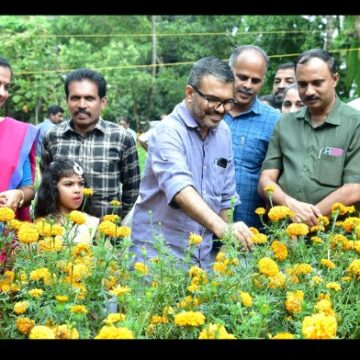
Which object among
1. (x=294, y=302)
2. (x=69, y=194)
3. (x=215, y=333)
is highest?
(x=215, y=333)

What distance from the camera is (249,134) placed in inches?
123

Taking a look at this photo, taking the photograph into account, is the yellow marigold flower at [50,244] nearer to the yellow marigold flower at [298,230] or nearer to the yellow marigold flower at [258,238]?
the yellow marigold flower at [258,238]

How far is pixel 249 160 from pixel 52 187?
96 centimetres

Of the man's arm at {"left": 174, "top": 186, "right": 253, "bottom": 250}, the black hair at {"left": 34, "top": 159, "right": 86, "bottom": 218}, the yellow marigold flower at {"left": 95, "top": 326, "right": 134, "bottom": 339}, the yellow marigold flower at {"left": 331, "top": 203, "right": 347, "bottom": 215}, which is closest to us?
the yellow marigold flower at {"left": 95, "top": 326, "right": 134, "bottom": 339}

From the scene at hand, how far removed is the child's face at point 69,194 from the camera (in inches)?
119

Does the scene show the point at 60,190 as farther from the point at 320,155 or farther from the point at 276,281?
the point at 276,281

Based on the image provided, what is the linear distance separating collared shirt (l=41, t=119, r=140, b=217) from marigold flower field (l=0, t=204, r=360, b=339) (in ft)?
4.10

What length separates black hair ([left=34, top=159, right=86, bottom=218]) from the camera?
301 cm

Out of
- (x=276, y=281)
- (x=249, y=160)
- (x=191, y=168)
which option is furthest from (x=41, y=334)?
(x=249, y=160)

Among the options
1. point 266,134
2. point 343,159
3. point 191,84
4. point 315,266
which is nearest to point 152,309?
point 315,266

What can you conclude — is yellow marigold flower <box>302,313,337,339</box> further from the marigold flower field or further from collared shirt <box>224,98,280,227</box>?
collared shirt <box>224,98,280,227</box>

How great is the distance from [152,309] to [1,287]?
44 cm

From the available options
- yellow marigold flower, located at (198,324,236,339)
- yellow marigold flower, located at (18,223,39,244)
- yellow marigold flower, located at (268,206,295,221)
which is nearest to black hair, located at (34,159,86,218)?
yellow marigold flower, located at (18,223,39,244)

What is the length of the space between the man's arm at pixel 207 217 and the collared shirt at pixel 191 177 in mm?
155
